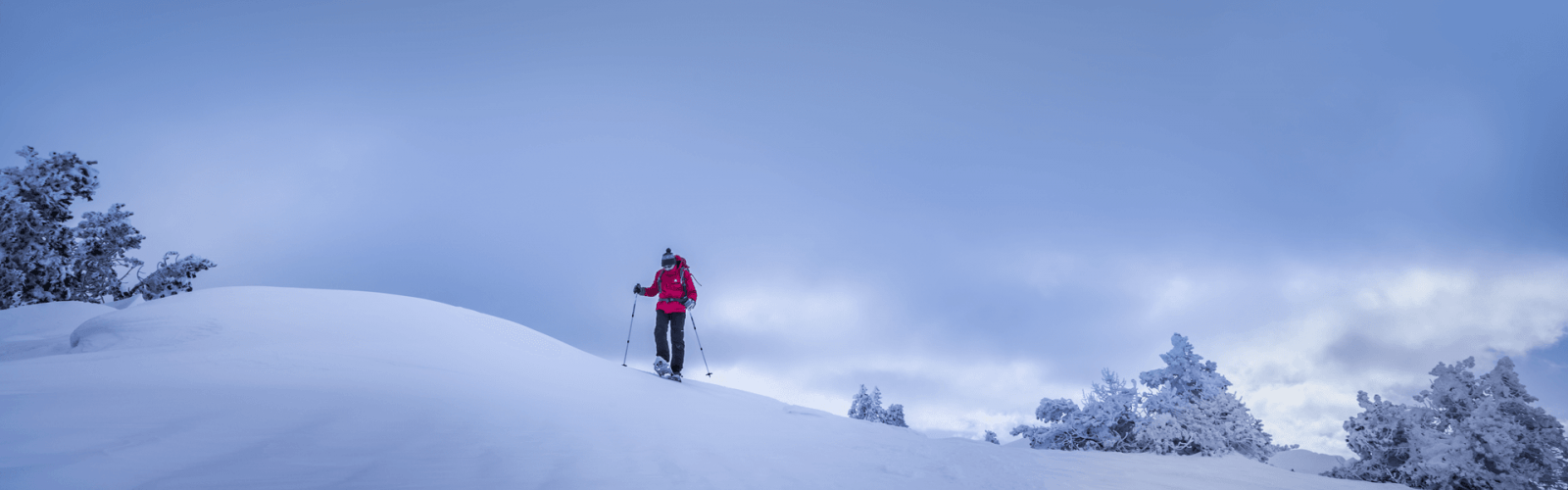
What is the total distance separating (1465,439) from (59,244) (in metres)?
36.4

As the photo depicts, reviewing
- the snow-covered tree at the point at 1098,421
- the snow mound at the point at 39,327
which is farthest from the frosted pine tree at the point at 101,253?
the snow-covered tree at the point at 1098,421

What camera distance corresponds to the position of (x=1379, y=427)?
29.4 ft

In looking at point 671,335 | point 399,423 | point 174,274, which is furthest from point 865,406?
point 174,274

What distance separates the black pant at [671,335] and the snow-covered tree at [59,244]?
1939 centimetres

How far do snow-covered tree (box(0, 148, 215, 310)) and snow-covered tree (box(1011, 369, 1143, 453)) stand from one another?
28.2 meters

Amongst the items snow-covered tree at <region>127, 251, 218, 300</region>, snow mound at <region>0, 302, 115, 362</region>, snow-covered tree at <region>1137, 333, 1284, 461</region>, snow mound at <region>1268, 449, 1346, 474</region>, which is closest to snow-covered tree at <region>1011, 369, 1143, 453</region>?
snow-covered tree at <region>1137, 333, 1284, 461</region>

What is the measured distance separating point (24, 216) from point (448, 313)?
19411mm

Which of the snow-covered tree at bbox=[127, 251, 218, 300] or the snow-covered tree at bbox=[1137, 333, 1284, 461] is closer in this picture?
the snow-covered tree at bbox=[1137, 333, 1284, 461]

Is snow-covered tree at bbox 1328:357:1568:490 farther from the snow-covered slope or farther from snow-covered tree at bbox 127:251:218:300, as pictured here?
snow-covered tree at bbox 127:251:218:300

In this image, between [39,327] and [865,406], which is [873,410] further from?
[39,327]

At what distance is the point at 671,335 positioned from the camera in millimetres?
11688

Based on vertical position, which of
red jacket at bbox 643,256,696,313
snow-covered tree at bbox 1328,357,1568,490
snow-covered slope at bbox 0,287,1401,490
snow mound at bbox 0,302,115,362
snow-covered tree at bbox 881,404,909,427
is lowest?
snow-covered tree at bbox 881,404,909,427

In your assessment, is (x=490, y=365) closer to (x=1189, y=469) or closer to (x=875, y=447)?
(x=875, y=447)

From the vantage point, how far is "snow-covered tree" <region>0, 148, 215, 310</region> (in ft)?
59.6
